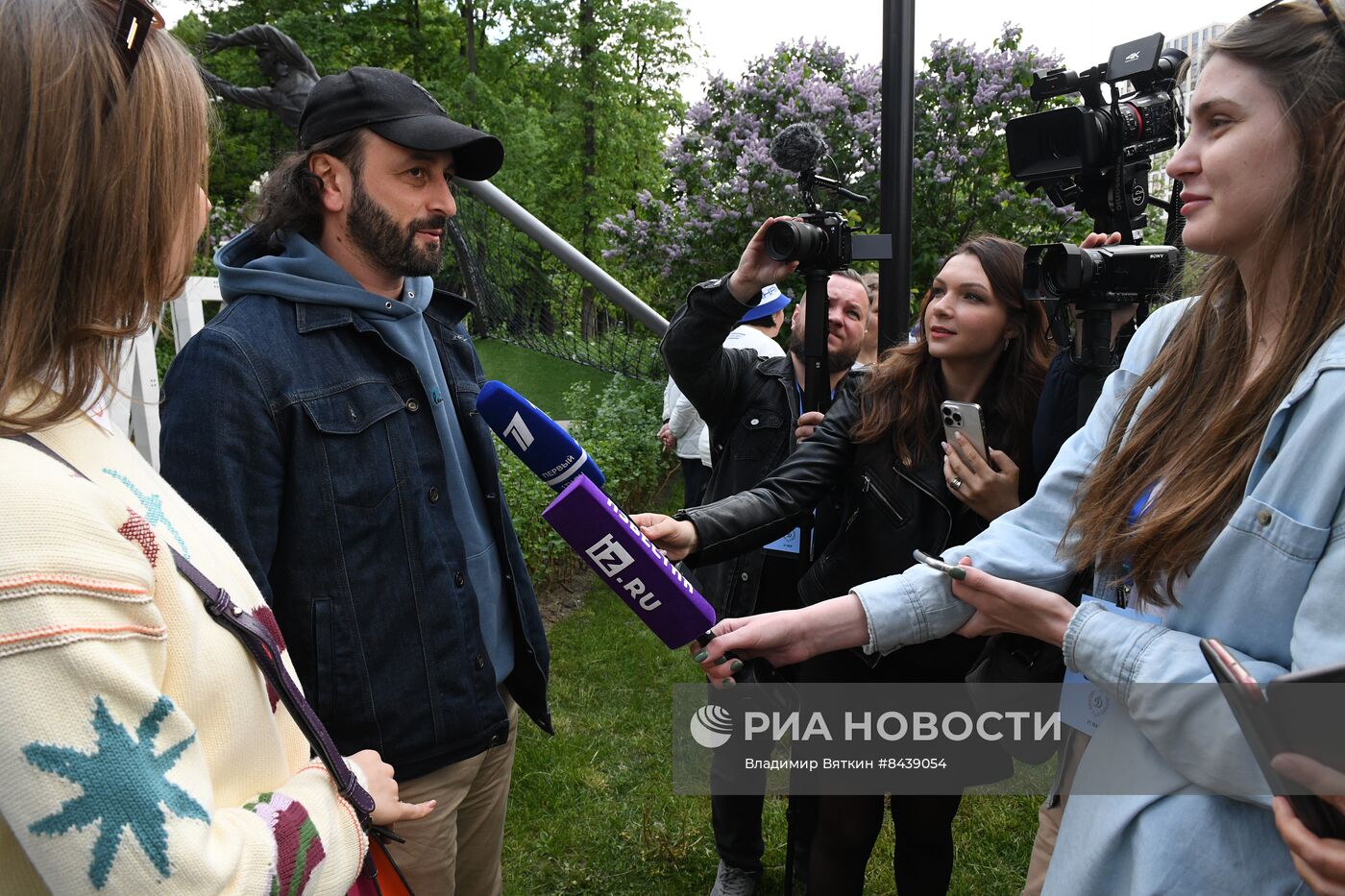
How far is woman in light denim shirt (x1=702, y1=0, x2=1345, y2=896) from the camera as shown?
3.97ft

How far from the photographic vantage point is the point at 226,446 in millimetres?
1846

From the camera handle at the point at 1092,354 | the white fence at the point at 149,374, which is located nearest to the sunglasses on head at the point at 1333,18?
the camera handle at the point at 1092,354

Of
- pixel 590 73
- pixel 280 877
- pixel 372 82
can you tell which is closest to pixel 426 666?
pixel 280 877

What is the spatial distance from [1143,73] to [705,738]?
115 inches

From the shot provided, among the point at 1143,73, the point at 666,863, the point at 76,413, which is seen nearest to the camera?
the point at 76,413

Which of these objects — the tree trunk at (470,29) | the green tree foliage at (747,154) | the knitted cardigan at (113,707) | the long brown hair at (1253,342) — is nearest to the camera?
the knitted cardigan at (113,707)

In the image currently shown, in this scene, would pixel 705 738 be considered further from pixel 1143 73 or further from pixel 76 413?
pixel 76 413

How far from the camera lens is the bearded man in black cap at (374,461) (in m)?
1.92

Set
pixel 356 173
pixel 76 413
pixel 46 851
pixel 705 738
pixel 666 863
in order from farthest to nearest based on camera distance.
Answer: pixel 705 738
pixel 666 863
pixel 356 173
pixel 76 413
pixel 46 851

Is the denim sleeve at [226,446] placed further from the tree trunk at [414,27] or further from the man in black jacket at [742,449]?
the tree trunk at [414,27]

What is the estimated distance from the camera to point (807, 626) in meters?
2.02

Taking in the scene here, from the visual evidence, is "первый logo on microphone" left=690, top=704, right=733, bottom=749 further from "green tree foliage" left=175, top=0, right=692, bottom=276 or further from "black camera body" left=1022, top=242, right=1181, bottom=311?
"green tree foliage" left=175, top=0, right=692, bottom=276

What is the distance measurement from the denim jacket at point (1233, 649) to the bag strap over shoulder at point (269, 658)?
41.9 inches

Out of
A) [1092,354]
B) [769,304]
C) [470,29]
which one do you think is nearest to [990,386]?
[1092,354]
